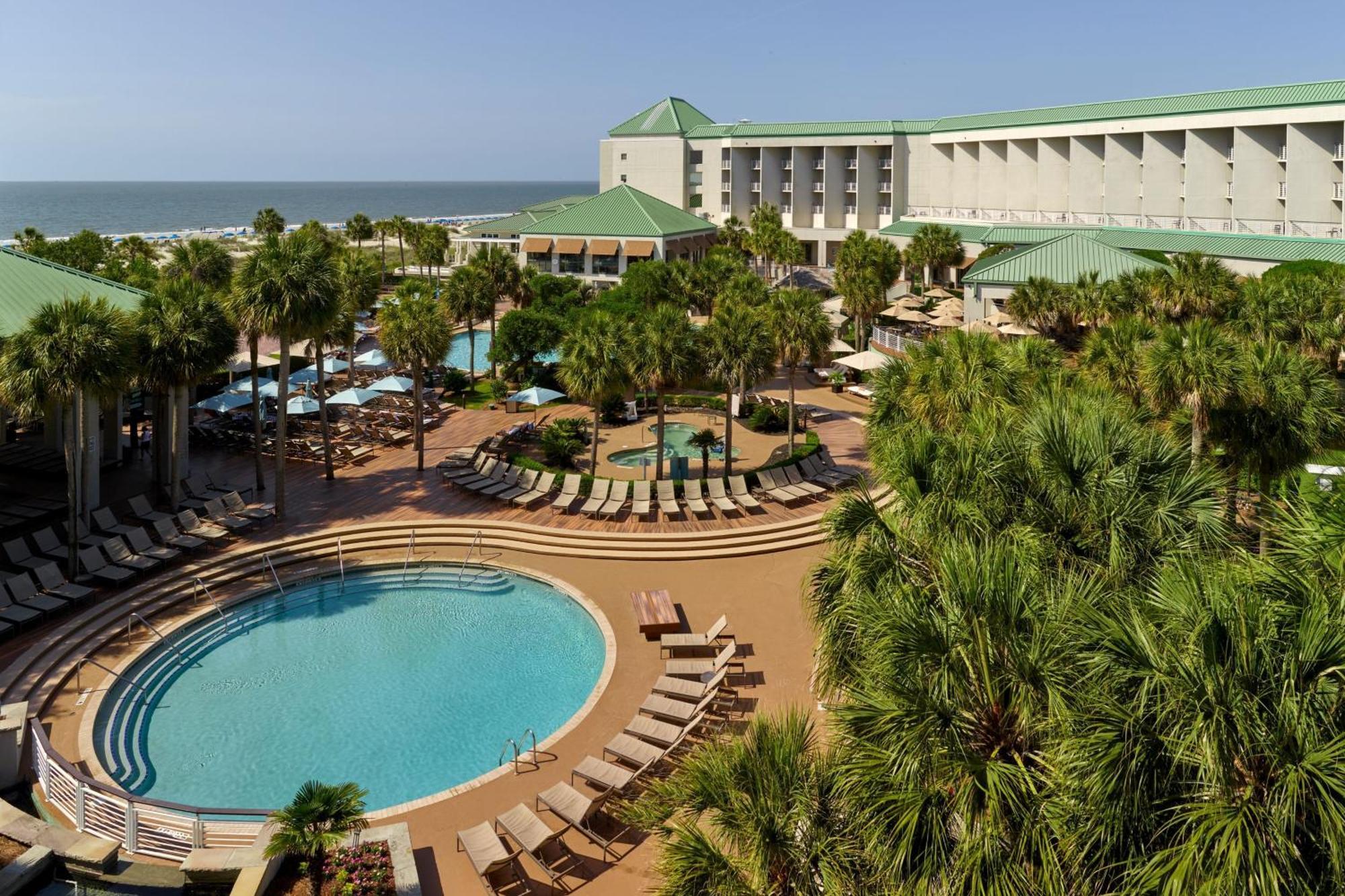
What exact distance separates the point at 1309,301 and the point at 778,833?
91.1 ft

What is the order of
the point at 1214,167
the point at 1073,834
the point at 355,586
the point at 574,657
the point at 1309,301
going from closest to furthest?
the point at 1073,834
the point at 574,657
the point at 355,586
the point at 1309,301
the point at 1214,167

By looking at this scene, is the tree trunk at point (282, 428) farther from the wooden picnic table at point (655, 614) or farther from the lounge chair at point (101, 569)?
the wooden picnic table at point (655, 614)

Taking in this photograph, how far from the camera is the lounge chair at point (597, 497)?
25734mm

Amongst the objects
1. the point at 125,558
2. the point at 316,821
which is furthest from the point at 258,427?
the point at 316,821

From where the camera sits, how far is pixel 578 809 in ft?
42.5

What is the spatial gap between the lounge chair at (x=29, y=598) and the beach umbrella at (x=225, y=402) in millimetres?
13464

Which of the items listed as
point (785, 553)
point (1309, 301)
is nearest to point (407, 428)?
point (785, 553)

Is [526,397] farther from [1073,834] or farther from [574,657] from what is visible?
[1073,834]

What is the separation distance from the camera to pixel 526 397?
3409cm

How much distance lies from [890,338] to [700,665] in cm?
3277

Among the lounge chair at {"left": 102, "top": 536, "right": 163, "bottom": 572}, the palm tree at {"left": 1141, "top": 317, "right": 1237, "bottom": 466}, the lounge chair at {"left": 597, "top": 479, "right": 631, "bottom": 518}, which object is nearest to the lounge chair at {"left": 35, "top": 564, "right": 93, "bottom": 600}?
the lounge chair at {"left": 102, "top": 536, "right": 163, "bottom": 572}

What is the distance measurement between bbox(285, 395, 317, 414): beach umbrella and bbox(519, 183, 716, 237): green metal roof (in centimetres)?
3815

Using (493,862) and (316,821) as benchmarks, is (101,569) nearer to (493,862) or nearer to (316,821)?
(316,821)

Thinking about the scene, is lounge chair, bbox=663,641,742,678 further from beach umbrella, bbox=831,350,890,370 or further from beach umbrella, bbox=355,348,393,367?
beach umbrella, bbox=355,348,393,367
